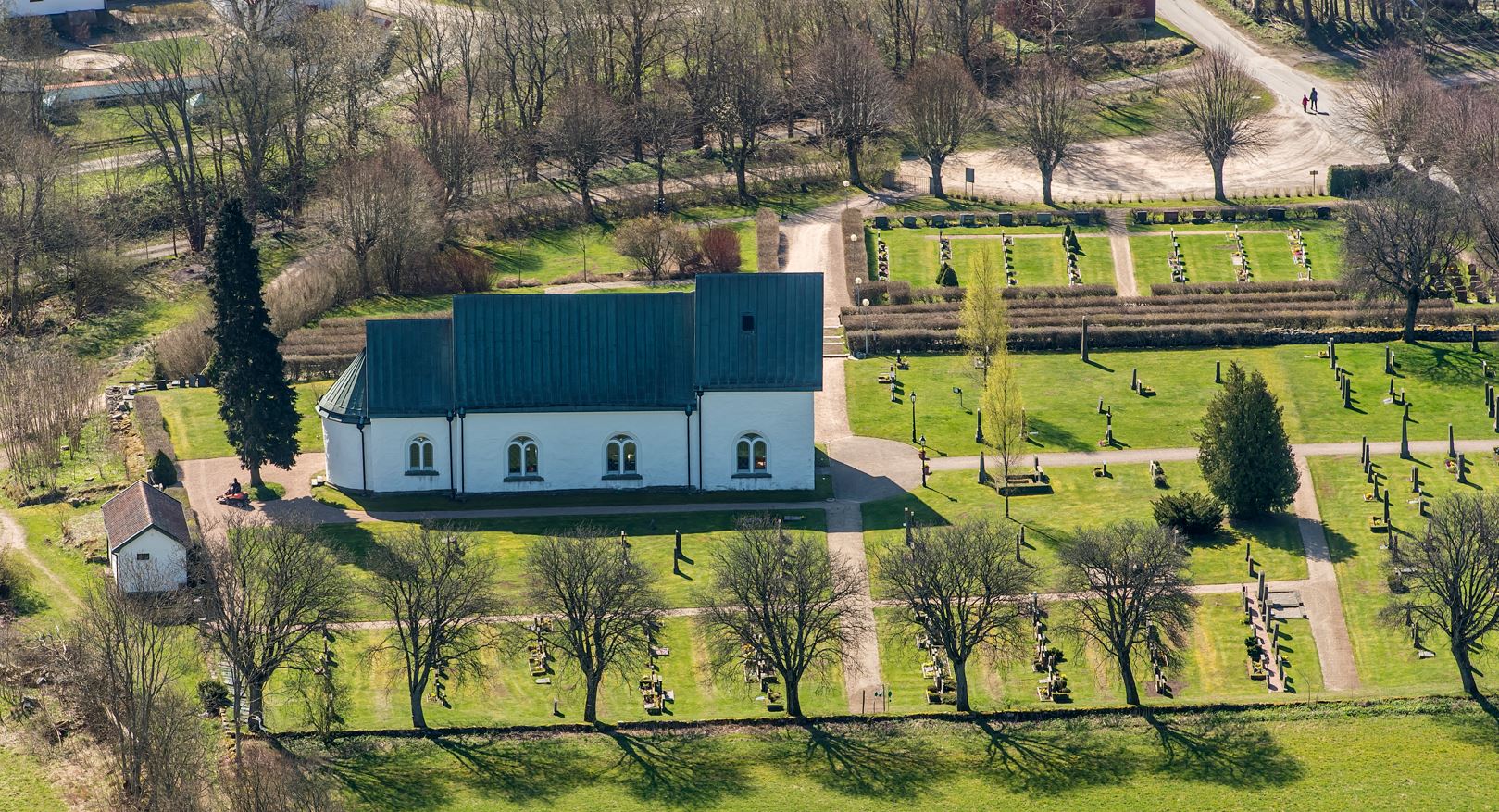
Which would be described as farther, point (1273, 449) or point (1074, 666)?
point (1273, 449)

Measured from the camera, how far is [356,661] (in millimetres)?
105750

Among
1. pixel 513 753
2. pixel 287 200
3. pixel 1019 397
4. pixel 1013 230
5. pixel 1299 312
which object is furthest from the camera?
pixel 287 200

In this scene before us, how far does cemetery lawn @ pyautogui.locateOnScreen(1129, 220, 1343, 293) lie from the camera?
150 m

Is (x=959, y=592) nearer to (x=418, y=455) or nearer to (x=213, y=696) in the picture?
(x=213, y=696)

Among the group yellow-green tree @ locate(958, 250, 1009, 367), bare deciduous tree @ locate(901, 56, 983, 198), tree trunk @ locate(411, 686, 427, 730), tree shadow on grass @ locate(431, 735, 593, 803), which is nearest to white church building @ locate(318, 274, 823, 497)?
yellow-green tree @ locate(958, 250, 1009, 367)

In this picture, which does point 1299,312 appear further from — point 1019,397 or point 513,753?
point 513,753

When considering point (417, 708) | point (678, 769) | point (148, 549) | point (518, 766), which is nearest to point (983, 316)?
point (678, 769)

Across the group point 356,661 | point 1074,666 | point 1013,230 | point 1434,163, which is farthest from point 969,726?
point 1434,163

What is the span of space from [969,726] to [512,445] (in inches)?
1265

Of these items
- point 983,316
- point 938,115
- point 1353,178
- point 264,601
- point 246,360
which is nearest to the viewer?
point 264,601

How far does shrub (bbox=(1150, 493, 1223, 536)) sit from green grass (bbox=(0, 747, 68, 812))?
49.5 meters

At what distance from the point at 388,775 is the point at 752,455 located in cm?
3145

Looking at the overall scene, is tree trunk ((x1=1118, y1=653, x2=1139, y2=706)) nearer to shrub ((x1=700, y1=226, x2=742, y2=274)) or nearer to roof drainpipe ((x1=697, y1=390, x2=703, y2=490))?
roof drainpipe ((x1=697, y1=390, x2=703, y2=490))

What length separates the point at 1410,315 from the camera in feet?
453
